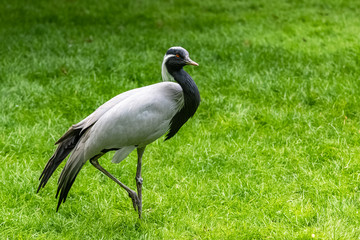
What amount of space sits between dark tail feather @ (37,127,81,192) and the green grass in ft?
1.31

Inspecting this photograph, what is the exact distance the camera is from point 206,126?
16.4 feet

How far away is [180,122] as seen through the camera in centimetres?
349

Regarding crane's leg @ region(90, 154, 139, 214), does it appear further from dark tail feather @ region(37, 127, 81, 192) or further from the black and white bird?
dark tail feather @ region(37, 127, 81, 192)

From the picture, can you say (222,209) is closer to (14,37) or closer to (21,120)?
(21,120)

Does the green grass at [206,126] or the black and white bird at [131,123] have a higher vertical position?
the black and white bird at [131,123]

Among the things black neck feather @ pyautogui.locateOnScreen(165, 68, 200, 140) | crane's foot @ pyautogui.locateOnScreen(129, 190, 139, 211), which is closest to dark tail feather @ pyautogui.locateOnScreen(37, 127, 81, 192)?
crane's foot @ pyautogui.locateOnScreen(129, 190, 139, 211)

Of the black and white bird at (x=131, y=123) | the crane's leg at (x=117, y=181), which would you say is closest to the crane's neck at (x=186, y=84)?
the black and white bird at (x=131, y=123)

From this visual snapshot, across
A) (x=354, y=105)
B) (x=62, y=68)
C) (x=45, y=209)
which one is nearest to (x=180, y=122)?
(x=45, y=209)

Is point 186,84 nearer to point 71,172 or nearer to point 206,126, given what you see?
point 71,172

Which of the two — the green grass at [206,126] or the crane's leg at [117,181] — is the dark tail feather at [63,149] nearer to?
the crane's leg at [117,181]

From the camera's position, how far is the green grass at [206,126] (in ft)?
11.3

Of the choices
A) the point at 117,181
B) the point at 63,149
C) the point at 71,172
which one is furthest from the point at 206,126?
the point at 71,172

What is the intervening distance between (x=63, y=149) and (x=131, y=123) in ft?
2.01

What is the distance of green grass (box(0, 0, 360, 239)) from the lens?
3.44 meters
